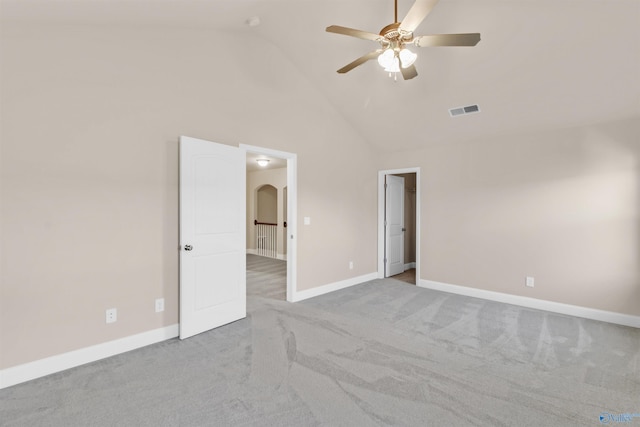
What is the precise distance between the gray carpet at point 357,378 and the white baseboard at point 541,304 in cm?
17

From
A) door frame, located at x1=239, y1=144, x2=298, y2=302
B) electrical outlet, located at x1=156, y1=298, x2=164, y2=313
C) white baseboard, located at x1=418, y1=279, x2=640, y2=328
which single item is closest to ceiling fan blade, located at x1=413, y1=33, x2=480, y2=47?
door frame, located at x1=239, y1=144, x2=298, y2=302

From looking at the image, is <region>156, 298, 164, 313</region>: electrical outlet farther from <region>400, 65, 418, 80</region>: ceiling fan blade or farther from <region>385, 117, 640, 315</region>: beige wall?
<region>385, 117, 640, 315</region>: beige wall

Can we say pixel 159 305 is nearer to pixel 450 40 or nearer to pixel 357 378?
pixel 357 378

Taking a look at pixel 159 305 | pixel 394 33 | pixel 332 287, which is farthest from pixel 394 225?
pixel 159 305

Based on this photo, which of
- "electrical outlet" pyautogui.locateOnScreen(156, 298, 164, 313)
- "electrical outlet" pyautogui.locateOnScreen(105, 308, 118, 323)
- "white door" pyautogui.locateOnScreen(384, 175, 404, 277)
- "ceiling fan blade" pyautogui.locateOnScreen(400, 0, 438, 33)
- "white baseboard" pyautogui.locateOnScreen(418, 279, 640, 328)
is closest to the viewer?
"ceiling fan blade" pyautogui.locateOnScreen(400, 0, 438, 33)

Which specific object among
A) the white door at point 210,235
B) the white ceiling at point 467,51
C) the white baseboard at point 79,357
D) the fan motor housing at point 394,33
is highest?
the white ceiling at point 467,51

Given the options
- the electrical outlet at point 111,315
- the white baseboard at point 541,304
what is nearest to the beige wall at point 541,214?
the white baseboard at point 541,304

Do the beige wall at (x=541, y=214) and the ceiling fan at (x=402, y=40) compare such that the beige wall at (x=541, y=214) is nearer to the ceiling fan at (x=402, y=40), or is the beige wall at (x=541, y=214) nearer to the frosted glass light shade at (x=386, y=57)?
the ceiling fan at (x=402, y=40)

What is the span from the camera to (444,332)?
3.36 meters

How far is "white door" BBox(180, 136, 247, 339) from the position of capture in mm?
3172

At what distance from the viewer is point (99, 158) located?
2.74 metres

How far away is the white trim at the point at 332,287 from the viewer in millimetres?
4533

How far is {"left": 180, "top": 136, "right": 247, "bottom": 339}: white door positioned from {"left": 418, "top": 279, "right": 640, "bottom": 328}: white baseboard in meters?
3.38

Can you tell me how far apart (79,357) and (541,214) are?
18.3 ft
